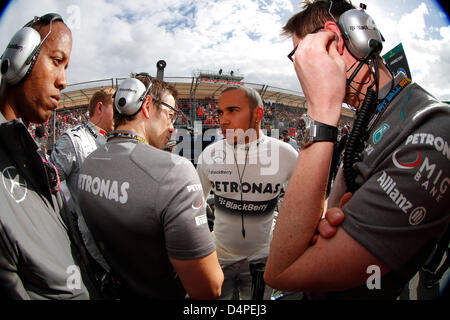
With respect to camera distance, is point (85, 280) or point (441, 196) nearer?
point (441, 196)

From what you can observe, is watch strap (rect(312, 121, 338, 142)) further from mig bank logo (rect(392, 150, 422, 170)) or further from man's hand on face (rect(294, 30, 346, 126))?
mig bank logo (rect(392, 150, 422, 170))

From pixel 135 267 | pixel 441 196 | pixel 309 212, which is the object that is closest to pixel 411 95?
pixel 441 196

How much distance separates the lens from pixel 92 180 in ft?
4.31

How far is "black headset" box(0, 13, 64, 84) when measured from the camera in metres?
1.04

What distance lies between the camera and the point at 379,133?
88 cm

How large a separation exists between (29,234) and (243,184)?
1.69 meters

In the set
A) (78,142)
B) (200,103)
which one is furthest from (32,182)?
(200,103)

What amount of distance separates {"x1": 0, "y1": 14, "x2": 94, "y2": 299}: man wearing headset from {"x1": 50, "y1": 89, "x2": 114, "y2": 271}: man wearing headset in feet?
4.22

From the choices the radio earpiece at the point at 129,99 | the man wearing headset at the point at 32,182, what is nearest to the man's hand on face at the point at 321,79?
the radio earpiece at the point at 129,99

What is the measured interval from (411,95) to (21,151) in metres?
1.82

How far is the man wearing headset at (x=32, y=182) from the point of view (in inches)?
35.7

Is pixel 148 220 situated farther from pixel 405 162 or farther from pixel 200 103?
pixel 200 103
